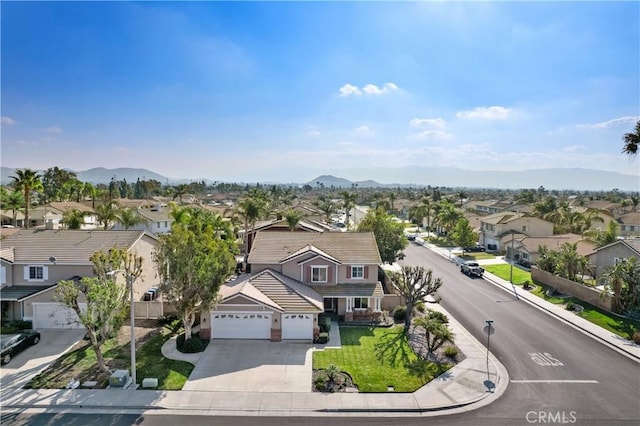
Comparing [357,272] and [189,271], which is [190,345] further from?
[357,272]

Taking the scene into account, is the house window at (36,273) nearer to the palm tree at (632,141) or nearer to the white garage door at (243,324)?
the white garage door at (243,324)

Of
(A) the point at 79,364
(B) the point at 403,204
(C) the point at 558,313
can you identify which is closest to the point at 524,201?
(B) the point at 403,204

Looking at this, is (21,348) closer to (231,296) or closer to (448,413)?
(231,296)

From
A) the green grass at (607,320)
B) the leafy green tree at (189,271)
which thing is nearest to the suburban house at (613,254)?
the green grass at (607,320)

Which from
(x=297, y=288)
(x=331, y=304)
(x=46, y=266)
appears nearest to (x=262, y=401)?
(x=297, y=288)

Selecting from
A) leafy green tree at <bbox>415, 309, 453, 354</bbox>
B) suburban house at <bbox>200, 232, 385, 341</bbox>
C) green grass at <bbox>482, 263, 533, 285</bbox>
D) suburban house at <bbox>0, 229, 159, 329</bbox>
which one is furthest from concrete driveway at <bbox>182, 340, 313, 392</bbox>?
green grass at <bbox>482, 263, 533, 285</bbox>

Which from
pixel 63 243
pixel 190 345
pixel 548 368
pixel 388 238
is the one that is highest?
pixel 63 243
